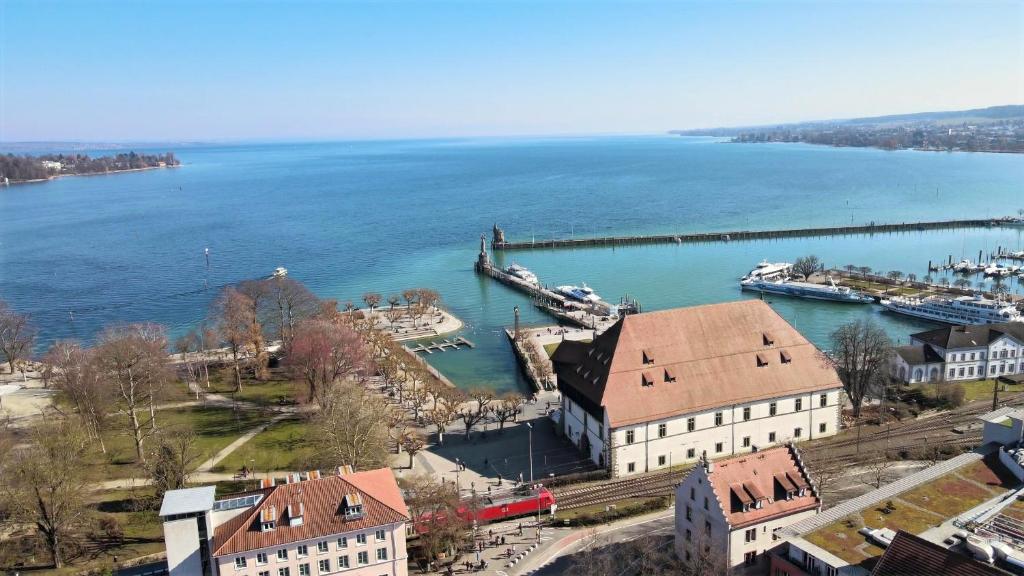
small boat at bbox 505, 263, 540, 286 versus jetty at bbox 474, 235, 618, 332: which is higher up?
small boat at bbox 505, 263, 540, 286

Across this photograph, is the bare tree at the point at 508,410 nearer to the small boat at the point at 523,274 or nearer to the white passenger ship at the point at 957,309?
the small boat at the point at 523,274

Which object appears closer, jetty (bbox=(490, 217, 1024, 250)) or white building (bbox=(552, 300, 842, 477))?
white building (bbox=(552, 300, 842, 477))

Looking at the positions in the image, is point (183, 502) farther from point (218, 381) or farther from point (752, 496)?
point (218, 381)

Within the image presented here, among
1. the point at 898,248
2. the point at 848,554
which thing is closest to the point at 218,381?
the point at 848,554

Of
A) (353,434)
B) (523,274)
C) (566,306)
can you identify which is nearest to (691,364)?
(353,434)

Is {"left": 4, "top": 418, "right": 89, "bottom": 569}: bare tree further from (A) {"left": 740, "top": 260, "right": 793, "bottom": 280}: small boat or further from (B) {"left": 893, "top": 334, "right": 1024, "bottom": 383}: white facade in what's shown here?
(A) {"left": 740, "top": 260, "right": 793, "bottom": 280}: small boat

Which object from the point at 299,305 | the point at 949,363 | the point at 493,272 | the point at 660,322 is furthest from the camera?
the point at 493,272

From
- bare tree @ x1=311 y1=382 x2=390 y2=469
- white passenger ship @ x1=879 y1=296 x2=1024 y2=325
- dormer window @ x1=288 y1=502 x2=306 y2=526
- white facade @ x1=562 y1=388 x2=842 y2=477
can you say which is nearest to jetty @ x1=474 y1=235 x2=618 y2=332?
white facade @ x1=562 y1=388 x2=842 y2=477
